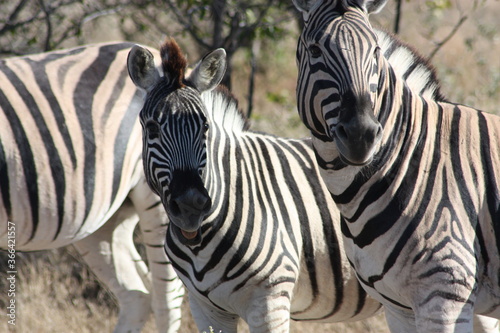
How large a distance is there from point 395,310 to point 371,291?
16 cm

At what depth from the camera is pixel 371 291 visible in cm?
306

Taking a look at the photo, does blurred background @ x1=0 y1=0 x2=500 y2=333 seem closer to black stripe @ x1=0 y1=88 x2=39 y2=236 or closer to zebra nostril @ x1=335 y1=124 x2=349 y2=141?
zebra nostril @ x1=335 y1=124 x2=349 y2=141

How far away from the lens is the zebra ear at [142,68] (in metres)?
3.30

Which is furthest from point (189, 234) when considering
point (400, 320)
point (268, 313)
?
point (400, 320)

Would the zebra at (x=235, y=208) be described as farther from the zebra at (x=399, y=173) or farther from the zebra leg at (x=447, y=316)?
the zebra leg at (x=447, y=316)

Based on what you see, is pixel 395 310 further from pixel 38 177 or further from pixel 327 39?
pixel 38 177

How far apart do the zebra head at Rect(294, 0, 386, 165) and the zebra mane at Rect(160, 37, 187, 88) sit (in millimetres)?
680

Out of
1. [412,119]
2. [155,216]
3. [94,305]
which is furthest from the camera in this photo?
[94,305]

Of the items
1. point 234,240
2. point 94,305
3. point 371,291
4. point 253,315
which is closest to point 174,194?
point 234,240

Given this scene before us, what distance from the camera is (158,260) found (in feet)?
15.5

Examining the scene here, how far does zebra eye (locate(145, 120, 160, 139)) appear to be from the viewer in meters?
3.18

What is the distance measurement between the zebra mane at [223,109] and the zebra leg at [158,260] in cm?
106

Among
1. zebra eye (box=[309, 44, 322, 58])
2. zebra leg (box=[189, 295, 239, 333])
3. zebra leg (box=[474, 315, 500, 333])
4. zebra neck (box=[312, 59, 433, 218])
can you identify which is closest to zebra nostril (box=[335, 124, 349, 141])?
zebra neck (box=[312, 59, 433, 218])

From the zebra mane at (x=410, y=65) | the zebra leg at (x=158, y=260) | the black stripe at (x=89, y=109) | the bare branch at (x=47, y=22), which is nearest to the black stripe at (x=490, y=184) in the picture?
the zebra mane at (x=410, y=65)
